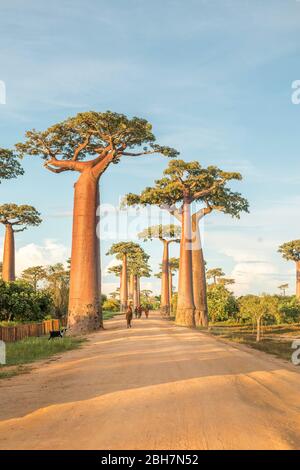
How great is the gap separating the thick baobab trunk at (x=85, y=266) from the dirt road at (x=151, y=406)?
15204mm

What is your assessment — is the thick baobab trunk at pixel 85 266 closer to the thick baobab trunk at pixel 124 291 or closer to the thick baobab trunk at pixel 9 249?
the thick baobab trunk at pixel 9 249

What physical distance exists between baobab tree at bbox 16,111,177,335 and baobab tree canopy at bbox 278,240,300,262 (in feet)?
159

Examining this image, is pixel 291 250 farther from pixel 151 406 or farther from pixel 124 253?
pixel 151 406

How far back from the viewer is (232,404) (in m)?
7.96

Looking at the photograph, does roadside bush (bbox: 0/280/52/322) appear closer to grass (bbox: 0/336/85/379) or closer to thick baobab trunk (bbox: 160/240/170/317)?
grass (bbox: 0/336/85/379)

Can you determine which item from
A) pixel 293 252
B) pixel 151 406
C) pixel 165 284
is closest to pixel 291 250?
pixel 293 252

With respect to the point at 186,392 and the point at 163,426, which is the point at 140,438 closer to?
the point at 163,426

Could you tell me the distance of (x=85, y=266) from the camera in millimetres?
29531

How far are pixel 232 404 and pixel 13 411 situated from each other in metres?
3.41

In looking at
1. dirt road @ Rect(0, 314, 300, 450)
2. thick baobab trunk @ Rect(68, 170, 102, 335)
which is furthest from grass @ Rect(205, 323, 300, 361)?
thick baobab trunk @ Rect(68, 170, 102, 335)

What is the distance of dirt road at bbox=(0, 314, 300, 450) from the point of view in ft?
19.4

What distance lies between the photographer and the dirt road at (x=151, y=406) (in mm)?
5917

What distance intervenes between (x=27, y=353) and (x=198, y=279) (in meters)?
27.4

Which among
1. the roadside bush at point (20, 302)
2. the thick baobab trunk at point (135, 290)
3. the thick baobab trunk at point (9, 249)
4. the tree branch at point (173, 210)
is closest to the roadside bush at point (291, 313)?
the tree branch at point (173, 210)
